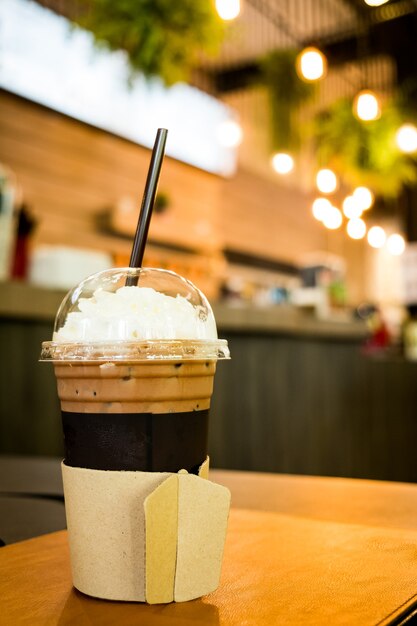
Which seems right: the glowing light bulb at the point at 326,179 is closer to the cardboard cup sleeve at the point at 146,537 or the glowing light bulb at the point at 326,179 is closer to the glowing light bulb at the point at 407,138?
the glowing light bulb at the point at 407,138

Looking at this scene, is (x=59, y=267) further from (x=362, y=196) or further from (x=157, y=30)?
(x=362, y=196)

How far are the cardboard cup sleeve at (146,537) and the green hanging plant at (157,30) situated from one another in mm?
4018

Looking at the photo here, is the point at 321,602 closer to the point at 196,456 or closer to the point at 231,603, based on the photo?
the point at 231,603

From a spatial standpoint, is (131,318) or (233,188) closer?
(131,318)

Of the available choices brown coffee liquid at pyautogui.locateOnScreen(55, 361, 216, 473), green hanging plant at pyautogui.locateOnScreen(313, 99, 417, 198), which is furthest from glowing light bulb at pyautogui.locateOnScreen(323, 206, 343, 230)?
brown coffee liquid at pyautogui.locateOnScreen(55, 361, 216, 473)

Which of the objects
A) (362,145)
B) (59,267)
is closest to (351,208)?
(362,145)

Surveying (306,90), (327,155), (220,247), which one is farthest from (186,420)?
(220,247)

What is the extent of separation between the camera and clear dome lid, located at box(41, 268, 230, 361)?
726 millimetres

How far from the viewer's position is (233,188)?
8.32 metres

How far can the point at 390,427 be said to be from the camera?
4598 mm

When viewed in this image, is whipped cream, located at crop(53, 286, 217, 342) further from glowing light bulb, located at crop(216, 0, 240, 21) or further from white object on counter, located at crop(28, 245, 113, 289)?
glowing light bulb, located at crop(216, 0, 240, 21)

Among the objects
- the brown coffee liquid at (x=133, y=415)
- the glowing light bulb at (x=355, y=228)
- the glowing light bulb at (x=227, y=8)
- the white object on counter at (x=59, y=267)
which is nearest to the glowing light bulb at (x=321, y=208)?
the glowing light bulb at (x=355, y=228)

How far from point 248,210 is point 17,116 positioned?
12.5 feet

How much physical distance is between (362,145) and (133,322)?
644 cm
